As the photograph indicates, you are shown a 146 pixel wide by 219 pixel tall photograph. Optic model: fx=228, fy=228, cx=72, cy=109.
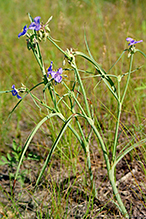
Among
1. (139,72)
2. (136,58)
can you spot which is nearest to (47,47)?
(136,58)

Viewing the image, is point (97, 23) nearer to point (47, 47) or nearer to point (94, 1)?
point (94, 1)

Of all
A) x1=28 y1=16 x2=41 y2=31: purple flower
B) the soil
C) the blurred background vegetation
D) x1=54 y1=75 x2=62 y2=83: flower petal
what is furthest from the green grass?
x1=28 y1=16 x2=41 y2=31: purple flower

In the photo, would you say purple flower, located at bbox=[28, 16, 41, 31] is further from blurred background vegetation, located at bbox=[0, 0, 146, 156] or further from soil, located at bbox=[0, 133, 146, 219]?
blurred background vegetation, located at bbox=[0, 0, 146, 156]

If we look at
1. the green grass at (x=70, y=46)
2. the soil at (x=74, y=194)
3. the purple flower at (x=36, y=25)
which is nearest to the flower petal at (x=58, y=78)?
the purple flower at (x=36, y=25)

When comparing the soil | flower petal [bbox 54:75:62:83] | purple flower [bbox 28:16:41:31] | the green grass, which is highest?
the green grass

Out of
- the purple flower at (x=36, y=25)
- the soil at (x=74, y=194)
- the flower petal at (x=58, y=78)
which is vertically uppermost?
the purple flower at (x=36, y=25)

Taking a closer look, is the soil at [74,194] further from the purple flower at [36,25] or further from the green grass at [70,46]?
the purple flower at [36,25]

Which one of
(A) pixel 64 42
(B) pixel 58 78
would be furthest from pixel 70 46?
(B) pixel 58 78

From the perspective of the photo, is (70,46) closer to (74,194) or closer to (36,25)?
(74,194)
